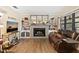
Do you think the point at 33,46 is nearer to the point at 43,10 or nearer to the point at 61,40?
the point at 61,40

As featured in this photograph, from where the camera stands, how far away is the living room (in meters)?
2.52

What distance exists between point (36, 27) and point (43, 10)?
51cm

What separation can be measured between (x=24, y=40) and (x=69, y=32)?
1080 mm

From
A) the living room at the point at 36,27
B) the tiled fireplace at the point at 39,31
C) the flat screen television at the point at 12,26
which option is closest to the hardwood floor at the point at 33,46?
the living room at the point at 36,27

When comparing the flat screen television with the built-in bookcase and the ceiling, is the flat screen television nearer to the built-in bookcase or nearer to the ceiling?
the ceiling

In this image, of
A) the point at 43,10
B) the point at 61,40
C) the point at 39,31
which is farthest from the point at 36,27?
the point at 61,40

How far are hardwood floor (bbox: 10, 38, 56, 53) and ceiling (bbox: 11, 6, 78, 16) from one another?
2.16 feet

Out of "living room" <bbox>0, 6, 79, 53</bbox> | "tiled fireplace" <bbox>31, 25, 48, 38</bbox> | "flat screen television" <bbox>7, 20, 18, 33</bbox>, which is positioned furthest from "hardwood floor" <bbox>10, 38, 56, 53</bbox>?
"flat screen television" <bbox>7, 20, 18, 33</bbox>

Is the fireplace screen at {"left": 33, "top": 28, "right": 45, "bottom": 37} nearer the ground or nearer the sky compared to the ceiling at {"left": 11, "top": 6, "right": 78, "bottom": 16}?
nearer the ground

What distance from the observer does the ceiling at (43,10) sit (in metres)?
2.53
